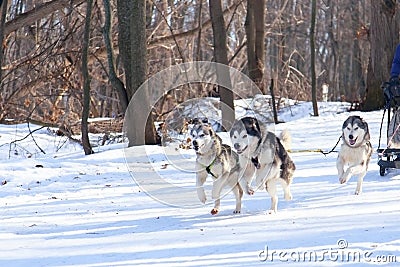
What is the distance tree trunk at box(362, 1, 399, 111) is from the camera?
1994 cm

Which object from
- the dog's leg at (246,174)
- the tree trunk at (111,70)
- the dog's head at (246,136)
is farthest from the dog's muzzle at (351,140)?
the tree trunk at (111,70)

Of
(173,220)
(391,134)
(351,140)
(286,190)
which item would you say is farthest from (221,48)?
(173,220)

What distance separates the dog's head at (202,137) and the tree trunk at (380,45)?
13.4 metres

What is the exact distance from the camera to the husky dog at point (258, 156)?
7.45 meters

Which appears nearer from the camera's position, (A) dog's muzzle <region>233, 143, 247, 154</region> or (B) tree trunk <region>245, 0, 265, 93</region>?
(A) dog's muzzle <region>233, 143, 247, 154</region>

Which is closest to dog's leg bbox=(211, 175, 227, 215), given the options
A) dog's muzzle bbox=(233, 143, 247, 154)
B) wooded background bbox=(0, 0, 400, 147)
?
dog's muzzle bbox=(233, 143, 247, 154)

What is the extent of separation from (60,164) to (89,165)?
1.65 feet

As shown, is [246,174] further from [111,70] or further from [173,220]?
[111,70]

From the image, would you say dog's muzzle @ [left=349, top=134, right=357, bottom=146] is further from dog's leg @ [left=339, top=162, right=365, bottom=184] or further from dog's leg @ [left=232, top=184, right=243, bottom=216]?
dog's leg @ [left=232, top=184, right=243, bottom=216]

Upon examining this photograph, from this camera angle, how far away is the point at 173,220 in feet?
24.3

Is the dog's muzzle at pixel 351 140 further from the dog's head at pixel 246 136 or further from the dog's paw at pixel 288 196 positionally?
the dog's head at pixel 246 136

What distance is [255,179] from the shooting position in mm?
7543

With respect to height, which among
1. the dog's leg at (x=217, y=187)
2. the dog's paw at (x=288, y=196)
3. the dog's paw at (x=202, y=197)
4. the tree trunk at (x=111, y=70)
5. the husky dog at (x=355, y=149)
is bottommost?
the dog's paw at (x=288, y=196)

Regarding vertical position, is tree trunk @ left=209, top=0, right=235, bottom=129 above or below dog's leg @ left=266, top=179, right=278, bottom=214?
above
